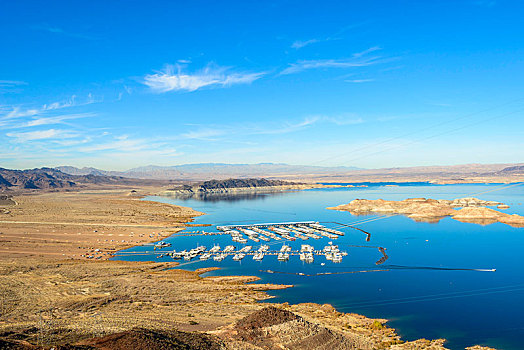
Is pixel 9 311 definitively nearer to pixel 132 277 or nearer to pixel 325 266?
pixel 132 277

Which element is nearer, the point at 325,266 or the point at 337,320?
the point at 337,320

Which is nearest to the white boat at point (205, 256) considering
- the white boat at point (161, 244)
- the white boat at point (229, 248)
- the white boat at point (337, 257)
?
the white boat at point (229, 248)

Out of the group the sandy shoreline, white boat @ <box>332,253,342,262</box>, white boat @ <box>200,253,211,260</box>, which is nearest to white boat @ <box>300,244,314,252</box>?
white boat @ <box>332,253,342,262</box>

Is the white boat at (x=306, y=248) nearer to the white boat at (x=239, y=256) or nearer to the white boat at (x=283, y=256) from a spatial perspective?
the white boat at (x=283, y=256)

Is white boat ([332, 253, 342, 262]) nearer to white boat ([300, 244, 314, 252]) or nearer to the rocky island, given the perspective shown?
white boat ([300, 244, 314, 252])

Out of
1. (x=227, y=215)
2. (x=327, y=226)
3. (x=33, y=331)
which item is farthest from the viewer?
(x=227, y=215)

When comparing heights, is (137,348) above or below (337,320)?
above

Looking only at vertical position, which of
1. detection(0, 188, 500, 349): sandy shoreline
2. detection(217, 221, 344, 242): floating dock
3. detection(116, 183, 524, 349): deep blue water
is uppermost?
detection(0, 188, 500, 349): sandy shoreline

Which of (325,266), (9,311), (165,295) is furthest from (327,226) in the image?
(9,311)

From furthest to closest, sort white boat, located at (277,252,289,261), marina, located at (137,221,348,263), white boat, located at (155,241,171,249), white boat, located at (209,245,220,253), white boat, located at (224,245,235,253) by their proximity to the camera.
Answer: white boat, located at (155,241,171,249), white boat, located at (224,245,235,253), white boat, located at (209,245,220,253), marina, located at (137,221,348,263), white boat, located at (277,252,289,261)
